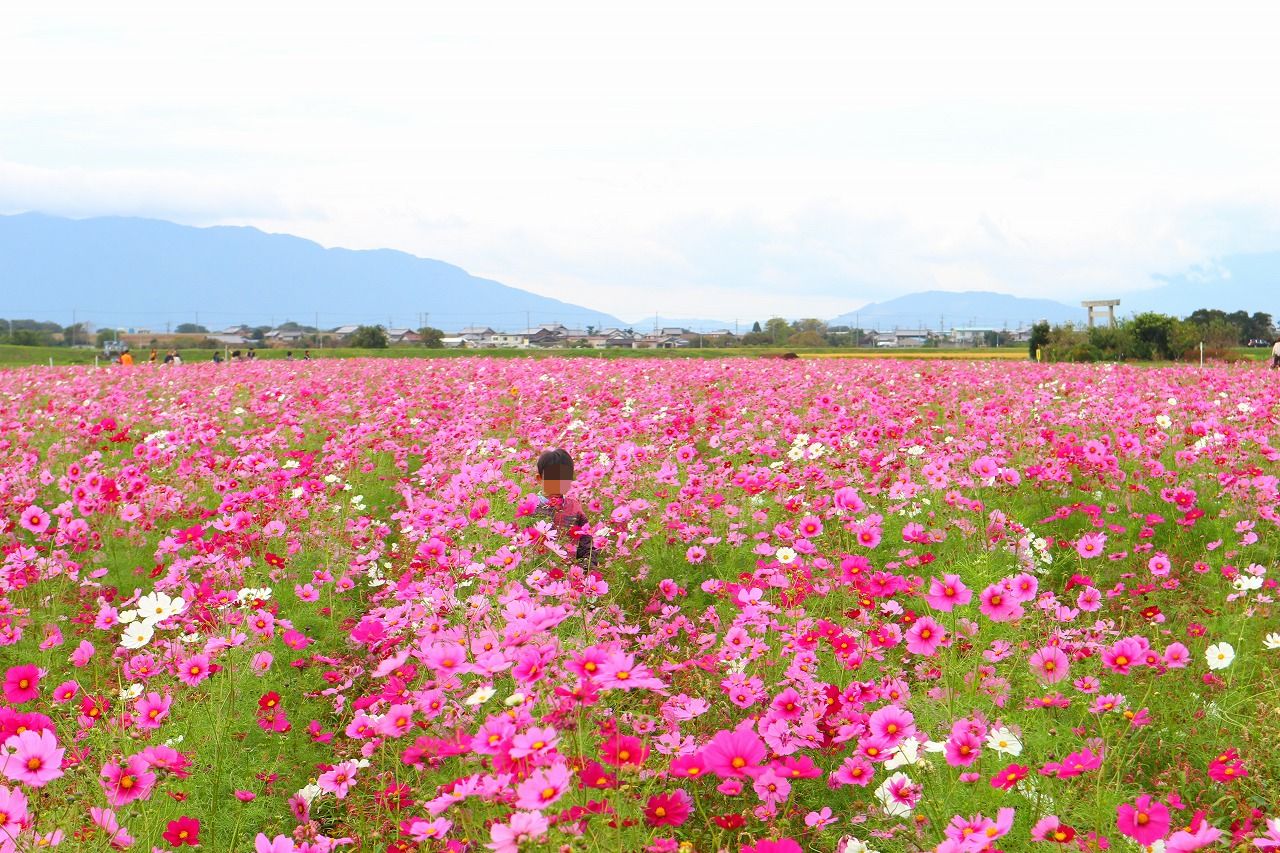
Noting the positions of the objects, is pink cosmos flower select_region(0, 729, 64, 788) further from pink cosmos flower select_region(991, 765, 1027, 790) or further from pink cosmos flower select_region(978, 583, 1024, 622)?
pink cosmos flower select_region(978, 583, 1024, 622)

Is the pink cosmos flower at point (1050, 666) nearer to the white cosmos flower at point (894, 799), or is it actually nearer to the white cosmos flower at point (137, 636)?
the white cosmos flower at point (894, 799)

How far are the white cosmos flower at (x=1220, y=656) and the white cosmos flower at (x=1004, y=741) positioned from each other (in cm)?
105

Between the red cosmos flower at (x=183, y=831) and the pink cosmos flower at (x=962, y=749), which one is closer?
the pink cosmos flower at (x=962, y=749)

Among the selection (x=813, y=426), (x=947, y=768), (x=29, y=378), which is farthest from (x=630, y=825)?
(x=29, y=378)

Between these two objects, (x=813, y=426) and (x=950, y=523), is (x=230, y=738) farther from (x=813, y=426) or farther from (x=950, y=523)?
(x=813, y=426)

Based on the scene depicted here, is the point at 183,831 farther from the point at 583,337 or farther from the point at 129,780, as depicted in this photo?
the point at 583,337

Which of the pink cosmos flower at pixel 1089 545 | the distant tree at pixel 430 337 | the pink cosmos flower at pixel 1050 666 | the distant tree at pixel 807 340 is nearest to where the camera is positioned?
the pink cosmos flower at pixel 1050 666

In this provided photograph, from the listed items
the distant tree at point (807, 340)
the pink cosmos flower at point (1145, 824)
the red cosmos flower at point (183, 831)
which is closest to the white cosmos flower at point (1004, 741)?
the pink cosmos flower at point (1145, 824)

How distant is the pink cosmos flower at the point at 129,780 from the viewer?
7.75 feet

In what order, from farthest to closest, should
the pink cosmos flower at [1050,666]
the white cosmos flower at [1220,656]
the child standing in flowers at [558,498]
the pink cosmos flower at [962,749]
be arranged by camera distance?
1. the child standing in flowers at [558,498]
2. the white cosmos flower at [1220,656]
3. the pink cosmos flower at [1050,666]
4. the pink cosmos flower at [962,749]

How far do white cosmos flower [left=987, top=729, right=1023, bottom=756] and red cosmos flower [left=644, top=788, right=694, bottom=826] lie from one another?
37.1 inches

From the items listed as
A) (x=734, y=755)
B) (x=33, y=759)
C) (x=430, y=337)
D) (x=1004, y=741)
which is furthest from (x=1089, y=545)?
(x=430, y=337)

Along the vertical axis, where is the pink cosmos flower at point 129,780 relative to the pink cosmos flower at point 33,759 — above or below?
below

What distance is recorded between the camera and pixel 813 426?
7.99m
